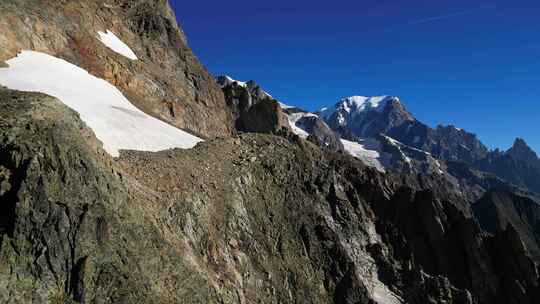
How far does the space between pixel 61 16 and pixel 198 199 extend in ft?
80.0

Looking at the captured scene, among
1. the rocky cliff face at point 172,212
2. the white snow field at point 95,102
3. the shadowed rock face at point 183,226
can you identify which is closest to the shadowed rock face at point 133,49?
the rocky cliff face at point 172,212

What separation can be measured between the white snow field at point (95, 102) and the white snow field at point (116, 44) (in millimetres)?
12912

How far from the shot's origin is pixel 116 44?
48531 millimetres

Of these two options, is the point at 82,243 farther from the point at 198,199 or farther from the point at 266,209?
the point at 266,209

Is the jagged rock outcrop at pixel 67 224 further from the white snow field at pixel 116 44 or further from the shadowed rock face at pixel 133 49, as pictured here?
the white snow field at pixel 116 44

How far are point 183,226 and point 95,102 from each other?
10733mm

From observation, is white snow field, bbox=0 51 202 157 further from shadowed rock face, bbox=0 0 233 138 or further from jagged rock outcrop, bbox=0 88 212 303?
jagged rock outcrop, bbox=0 88 212 303

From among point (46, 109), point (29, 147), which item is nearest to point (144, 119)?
point (46, 109)

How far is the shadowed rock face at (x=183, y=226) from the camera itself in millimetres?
15641

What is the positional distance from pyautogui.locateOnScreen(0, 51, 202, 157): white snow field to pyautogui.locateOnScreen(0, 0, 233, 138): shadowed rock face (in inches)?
82.6

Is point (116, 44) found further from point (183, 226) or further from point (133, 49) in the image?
point (183, 226)

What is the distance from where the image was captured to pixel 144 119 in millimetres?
31641

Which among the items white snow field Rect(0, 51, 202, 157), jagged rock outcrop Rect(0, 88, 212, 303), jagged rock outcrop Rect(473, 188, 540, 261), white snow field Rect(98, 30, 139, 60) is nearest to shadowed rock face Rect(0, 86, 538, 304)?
jagged rock outcrop Rect(0, 88, 212, 303)

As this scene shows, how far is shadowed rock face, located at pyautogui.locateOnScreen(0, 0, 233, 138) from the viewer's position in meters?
33.8
